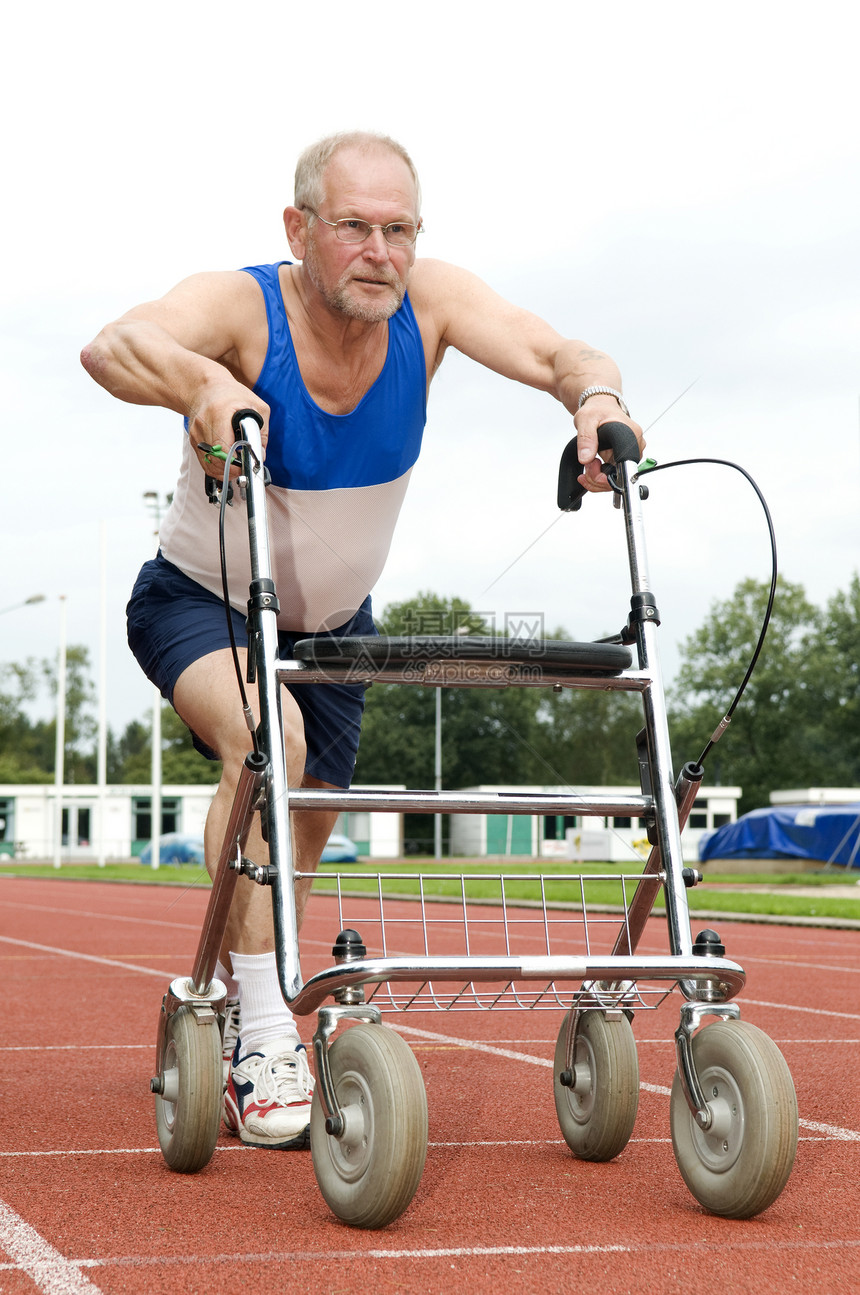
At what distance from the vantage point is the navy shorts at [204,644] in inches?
133

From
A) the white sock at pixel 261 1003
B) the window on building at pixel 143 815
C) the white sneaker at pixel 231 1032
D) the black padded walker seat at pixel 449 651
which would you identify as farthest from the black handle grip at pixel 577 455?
the window on building at pixel 143 815

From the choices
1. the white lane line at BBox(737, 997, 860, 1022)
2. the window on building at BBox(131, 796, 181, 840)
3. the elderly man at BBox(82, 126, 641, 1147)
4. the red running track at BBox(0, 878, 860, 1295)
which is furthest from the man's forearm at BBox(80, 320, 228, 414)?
the window on building at BBox(131, 796, 181, 840)

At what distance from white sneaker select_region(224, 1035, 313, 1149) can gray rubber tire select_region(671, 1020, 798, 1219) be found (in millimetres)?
998

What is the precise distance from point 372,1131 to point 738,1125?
24.4 inches

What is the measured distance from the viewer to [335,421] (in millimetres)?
3266

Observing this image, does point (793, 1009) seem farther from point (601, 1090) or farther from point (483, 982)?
point (483, 982)

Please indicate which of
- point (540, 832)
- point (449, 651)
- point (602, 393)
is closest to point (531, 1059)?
point (602, 393)

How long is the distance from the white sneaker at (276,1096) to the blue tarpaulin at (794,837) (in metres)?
30.9

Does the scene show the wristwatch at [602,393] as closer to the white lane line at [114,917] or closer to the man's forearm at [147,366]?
the man's forearm at [147,366]

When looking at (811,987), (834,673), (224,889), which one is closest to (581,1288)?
(224,889)

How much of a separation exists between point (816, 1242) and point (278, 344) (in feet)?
7.10

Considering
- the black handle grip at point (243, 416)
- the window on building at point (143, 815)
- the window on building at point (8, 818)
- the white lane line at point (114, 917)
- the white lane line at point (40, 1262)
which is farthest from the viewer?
the window on building at point (8, 818)

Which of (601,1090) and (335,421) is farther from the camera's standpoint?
(335,421)

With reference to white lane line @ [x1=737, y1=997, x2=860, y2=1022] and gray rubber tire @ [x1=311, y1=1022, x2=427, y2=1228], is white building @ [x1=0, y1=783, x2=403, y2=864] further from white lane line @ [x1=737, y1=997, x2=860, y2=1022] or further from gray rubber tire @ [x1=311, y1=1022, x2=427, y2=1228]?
gray rubber tire @ [x1=311, y1=1022, x2=427, y2=1228]
